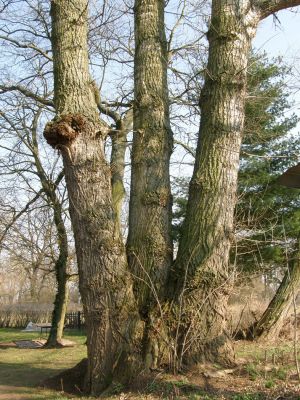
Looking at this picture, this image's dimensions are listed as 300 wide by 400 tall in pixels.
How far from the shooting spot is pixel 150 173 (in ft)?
21.0

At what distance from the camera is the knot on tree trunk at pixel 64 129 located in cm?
578

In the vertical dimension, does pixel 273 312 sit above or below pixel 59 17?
below

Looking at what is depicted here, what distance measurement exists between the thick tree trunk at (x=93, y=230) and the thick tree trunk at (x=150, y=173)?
0.88 ft

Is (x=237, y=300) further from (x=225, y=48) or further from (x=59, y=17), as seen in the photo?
(x=59, y=17)

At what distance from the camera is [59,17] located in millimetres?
6641

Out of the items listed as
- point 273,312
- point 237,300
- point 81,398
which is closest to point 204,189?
point 81,398

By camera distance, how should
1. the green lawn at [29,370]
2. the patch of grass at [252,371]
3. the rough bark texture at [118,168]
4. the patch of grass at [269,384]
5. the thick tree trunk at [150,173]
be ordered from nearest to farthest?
the patch of grass at [269,384], the patch of grass at [252,371], the thick tree trunk at [150,173], the green lawn at [29,370], the rough bark texture at [118,168]

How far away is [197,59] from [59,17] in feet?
15.1

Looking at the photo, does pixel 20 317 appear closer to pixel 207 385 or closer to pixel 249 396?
pixel 207 385

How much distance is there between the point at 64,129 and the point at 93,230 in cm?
132

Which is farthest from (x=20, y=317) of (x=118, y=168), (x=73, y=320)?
(x=118, y=168)

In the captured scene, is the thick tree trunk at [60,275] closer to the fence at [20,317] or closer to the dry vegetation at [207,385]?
the dry vegetation at [207,385]

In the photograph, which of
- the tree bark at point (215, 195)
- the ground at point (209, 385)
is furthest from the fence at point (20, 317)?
the tree bark at point (215, 195)

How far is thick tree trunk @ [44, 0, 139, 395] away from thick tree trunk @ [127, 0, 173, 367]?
0.27 meters
